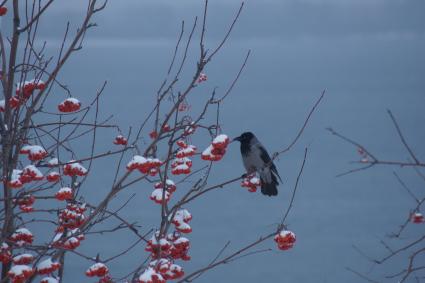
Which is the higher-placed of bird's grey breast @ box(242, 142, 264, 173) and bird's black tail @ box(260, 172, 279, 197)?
bird's grey breast @ box(242, 142, 264, 173)

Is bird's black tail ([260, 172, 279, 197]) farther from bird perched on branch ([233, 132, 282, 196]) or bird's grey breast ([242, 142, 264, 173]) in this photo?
bird's grey breast ([242, 142, 264, 173])

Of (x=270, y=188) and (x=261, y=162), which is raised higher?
(x=261, y=162)

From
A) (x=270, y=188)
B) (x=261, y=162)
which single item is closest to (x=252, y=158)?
(x=261, y=162)

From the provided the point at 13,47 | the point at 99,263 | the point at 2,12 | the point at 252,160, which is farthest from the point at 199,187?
the point at 252,160

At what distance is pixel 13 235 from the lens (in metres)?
1.87

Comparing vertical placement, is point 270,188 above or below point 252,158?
below

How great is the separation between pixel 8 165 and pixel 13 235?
0.31 metres

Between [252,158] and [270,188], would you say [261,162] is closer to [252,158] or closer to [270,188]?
[252,158]

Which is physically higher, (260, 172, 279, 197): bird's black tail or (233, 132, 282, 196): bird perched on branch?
(233, 132, 282, 196): bird perched on branch

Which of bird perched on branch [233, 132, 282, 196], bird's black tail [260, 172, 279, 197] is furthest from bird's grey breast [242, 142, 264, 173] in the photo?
bird's black tail [260, 172, 279, 197]

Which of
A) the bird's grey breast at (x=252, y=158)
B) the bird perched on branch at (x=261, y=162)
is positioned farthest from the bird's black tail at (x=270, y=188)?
the bird's grey breast at (x=252, y=158)

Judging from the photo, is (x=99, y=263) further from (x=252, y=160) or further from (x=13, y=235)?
(x=252, y=160)

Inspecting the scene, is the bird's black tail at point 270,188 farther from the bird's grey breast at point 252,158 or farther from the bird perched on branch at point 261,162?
the bird's grey breast at point 252,158

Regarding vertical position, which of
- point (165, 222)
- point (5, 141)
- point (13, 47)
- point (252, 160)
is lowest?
point (252, 160)
